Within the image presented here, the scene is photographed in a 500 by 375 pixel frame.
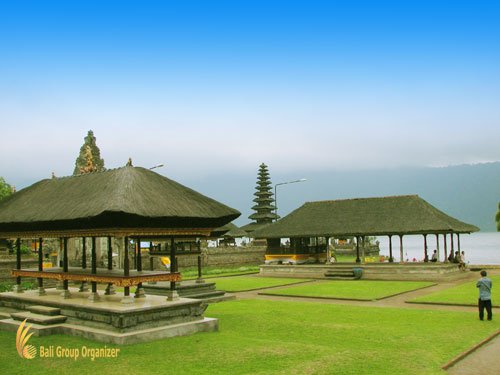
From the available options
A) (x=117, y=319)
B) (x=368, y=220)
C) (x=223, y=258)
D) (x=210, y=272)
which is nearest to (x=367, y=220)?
(x=368, y=220)

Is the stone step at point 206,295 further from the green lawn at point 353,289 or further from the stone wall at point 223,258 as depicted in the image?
the stone wall at point 223,258

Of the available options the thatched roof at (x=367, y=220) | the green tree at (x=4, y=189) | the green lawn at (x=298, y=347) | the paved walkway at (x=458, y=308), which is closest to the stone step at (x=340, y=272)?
the thatched roof at (x=367, y=220)

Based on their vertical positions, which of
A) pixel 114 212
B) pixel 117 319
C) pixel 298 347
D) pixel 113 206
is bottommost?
pixel 298 347

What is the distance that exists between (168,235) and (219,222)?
172cm

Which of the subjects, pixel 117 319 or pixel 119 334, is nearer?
pixel 119 334

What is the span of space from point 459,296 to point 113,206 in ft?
51.1

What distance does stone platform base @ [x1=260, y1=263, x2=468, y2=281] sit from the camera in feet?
105

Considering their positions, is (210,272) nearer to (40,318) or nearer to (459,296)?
(459,296)

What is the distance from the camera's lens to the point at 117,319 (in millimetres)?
13711

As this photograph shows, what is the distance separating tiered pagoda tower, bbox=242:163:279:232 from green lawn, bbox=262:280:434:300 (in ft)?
118

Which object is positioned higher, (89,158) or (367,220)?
(89,158)

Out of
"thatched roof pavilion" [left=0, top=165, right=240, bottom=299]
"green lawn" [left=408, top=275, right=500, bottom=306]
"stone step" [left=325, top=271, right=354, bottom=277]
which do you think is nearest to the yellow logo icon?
"thatched roof pavilion" [left=0, top=165, right=240, bottom=299]

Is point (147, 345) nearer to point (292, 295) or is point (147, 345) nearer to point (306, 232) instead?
point (292, 295)

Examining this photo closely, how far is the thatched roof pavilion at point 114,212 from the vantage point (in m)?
14.6
